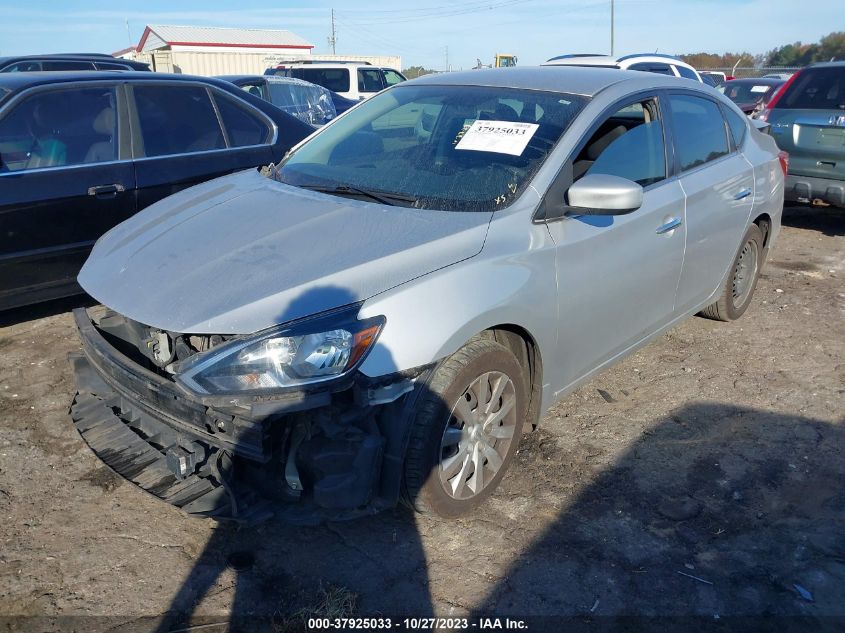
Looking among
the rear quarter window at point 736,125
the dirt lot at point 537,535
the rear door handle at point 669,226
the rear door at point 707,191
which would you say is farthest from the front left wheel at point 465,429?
the rear quarter window at point 736,125

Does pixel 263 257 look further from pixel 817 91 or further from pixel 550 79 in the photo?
pixel 817 91

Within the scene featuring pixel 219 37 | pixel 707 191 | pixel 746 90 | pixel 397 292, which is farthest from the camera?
pixel 219 37

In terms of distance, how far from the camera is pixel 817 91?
782 cm

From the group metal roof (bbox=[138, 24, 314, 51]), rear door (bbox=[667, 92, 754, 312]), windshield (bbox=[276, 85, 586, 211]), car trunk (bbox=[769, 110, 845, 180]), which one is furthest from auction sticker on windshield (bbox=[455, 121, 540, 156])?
metal roof (bbox=[138, 24, 314, 51])

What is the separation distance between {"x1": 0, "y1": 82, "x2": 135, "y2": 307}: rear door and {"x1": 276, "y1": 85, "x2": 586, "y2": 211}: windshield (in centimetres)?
154

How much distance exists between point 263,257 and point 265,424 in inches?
27.3

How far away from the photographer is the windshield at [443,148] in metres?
3.17

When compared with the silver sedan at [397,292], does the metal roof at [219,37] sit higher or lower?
higher

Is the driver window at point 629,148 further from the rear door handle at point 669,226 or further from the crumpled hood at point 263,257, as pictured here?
the crumpled hood at point 263,257

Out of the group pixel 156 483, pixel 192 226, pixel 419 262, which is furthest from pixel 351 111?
pixel 156 483

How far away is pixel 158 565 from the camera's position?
8.99 ft

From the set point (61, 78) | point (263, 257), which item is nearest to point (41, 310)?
point (61, 78)

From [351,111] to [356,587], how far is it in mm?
2773

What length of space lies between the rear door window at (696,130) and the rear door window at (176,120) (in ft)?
10.7
